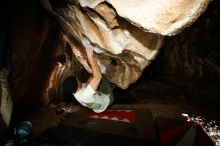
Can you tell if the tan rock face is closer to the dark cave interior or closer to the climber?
the climber

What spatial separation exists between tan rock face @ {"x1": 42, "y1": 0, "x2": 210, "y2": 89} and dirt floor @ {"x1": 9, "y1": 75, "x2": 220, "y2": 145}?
2.82 ft

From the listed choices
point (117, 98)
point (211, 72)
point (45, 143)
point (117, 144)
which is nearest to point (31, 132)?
point (45, 143)

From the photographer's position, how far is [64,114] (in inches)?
198

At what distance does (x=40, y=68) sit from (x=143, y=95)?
2.68 metres

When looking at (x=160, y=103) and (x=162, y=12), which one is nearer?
(x=162, y=12)

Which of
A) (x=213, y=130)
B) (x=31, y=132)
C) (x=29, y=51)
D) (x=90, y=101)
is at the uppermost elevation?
(x=29, y=51)

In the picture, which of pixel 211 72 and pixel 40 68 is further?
pixel 211 72

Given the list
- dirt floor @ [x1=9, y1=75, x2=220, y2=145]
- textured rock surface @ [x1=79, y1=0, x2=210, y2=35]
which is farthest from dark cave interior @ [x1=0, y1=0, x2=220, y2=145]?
textured rock surface @ [x1=79, y1=0, x2=210, y2=35]

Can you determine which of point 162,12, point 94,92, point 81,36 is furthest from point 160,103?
point 162,12

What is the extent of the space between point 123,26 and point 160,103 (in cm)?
263

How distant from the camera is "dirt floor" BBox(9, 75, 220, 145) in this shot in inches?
190

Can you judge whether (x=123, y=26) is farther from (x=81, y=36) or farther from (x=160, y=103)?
(x=160, y=103)

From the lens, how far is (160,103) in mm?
5695

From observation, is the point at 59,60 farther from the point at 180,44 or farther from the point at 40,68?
the point at 180,44
